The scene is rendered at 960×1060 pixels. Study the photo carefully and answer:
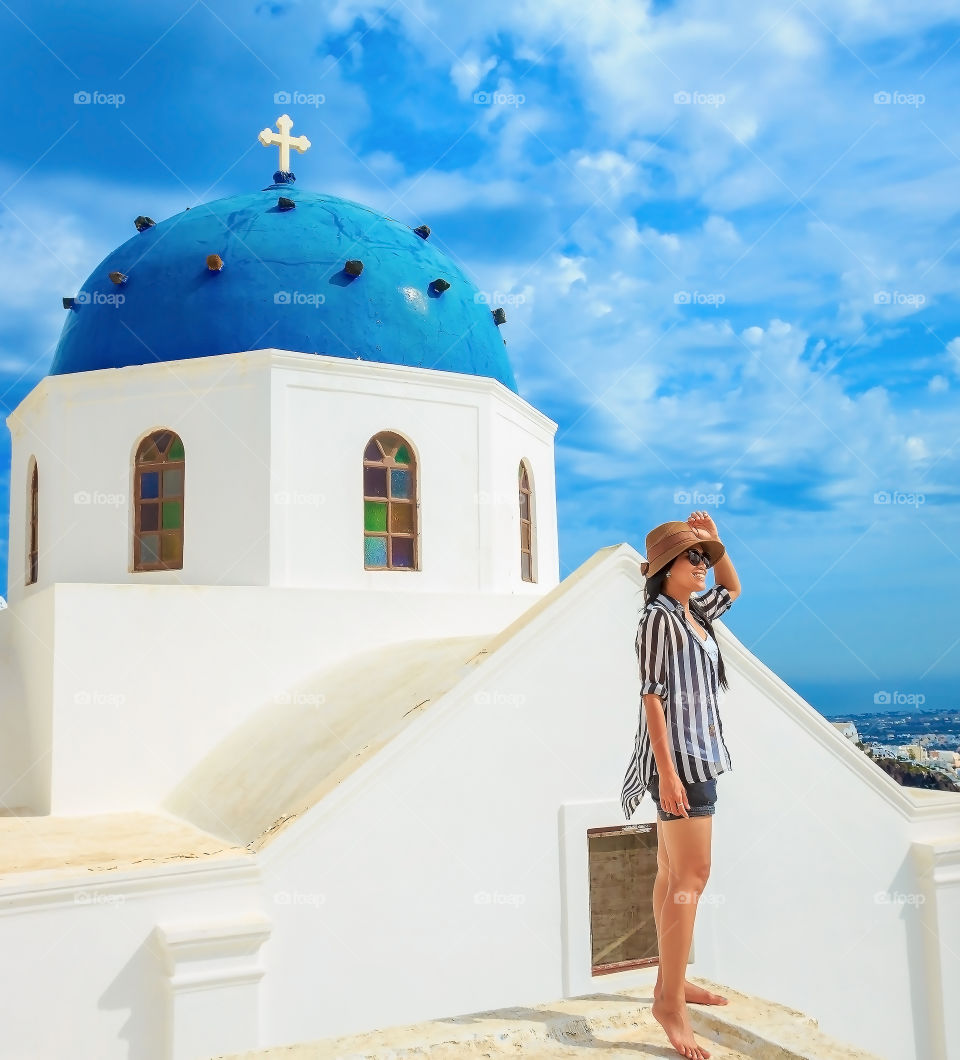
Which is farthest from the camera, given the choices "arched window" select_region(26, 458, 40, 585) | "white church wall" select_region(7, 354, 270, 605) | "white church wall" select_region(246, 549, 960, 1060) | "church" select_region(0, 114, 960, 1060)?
"arched window" select_region(26, 458, 40, 585)

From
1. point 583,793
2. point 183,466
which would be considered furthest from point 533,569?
point 583,793

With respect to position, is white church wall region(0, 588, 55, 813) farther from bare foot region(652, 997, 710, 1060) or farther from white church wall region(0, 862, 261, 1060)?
bare foot region(652, 997, 710, 1060)

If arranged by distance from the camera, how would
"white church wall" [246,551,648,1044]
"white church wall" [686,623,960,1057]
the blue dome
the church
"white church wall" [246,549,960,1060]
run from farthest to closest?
the blue dome, "white church wall" [686,623,960,1057], "white church wall" [246,549,960,1060], "white church wall" [246,551,648,1044], the church

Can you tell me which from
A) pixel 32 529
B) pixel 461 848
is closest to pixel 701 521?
pixel 461 848

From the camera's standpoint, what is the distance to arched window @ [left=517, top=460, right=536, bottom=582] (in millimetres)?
11688

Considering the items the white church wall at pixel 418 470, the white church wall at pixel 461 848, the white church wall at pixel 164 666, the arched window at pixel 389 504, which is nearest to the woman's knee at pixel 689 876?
the white church wall at pixel 461 848

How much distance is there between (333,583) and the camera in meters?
9.91

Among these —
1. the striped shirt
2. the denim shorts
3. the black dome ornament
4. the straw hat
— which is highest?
the black dome ornament

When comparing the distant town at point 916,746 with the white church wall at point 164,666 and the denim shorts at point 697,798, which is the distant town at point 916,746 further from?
the denim shorts at point 697,798

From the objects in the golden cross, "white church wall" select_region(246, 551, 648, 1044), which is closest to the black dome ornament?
the golden cross

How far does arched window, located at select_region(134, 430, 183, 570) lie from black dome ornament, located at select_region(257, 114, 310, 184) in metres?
3.93

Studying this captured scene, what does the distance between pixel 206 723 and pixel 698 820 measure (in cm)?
611

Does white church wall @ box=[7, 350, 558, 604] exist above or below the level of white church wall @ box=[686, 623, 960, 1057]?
above

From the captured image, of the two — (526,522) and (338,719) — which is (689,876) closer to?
(338,719)
